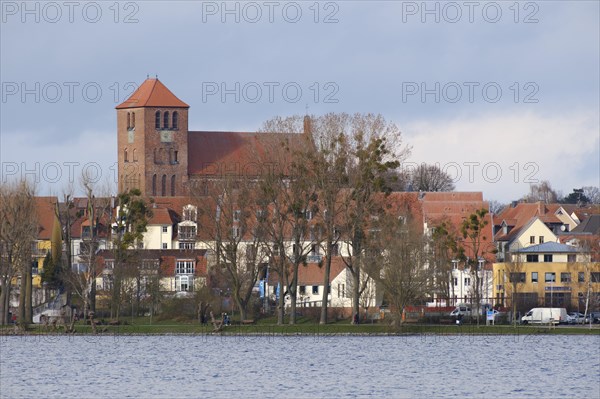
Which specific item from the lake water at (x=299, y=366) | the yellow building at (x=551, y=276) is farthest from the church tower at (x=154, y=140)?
the lake water at (x=299, y=366)

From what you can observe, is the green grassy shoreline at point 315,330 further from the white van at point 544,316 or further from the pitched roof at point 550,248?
the pitched roof at point 550,248

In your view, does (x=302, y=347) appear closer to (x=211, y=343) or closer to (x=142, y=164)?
(x=211, y=343)

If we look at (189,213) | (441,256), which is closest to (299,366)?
(441,256)

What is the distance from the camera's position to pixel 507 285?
110 meters

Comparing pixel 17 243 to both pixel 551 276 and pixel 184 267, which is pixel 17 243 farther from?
pixel 551 276

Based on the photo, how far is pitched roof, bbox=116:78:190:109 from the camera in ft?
543

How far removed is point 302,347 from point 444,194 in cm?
6459

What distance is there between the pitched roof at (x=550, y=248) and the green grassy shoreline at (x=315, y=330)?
87.5 feet

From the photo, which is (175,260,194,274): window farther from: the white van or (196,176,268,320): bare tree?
the white van

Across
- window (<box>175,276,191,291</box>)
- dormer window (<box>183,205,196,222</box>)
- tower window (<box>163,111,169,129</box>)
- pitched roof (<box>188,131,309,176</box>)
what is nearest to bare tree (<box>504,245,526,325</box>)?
dormer window (<box>183,205,196,222</box>)

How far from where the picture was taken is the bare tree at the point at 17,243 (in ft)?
283

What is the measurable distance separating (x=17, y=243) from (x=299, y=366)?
2988 centimetres

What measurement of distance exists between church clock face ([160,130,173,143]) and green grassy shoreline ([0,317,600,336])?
81.8m

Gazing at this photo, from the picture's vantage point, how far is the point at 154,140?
165500 mm
